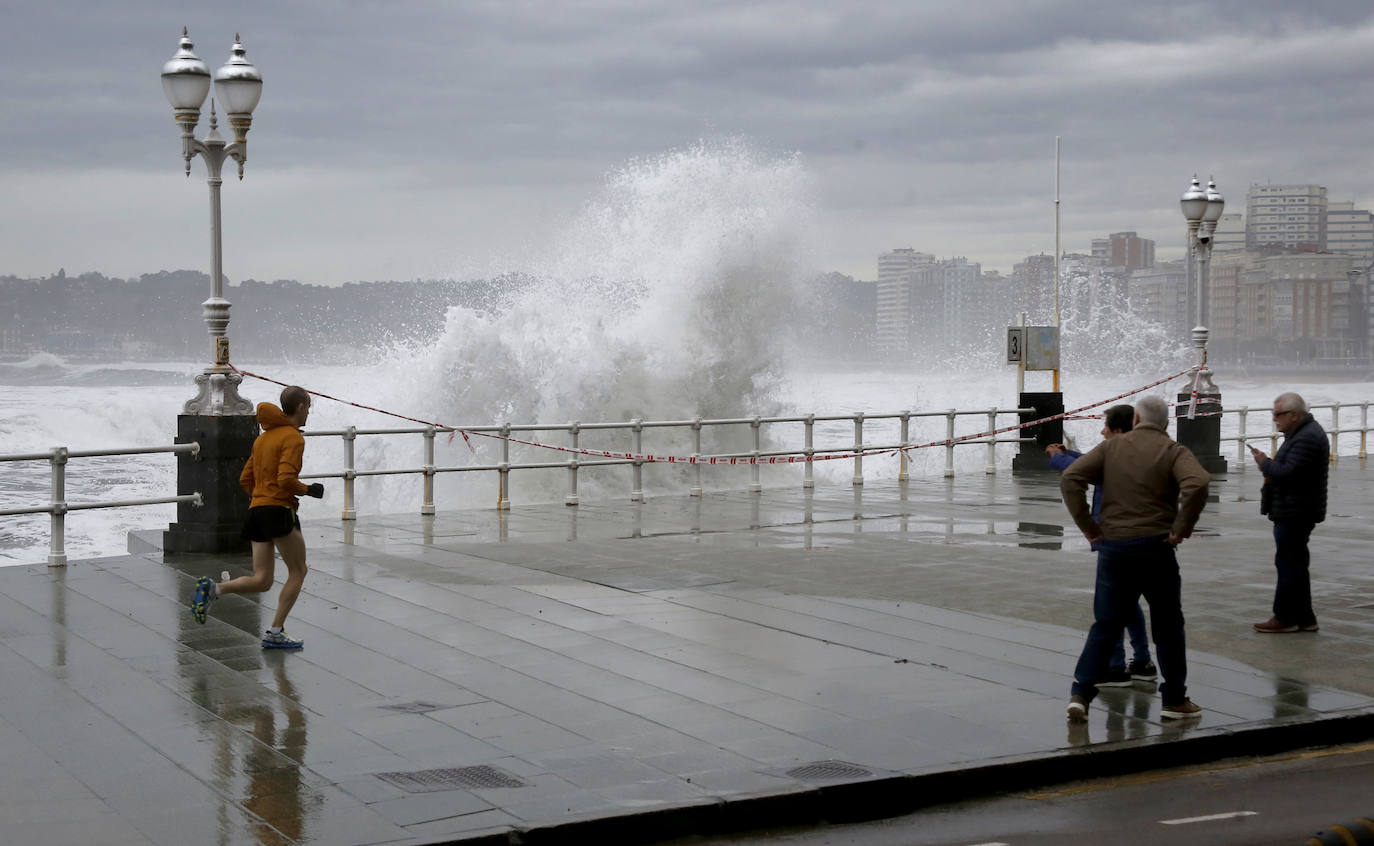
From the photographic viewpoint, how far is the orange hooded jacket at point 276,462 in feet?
29.9

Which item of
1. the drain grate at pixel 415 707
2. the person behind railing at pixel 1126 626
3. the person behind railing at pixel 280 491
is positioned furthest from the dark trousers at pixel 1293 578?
the person behind railing at pixel 280 491

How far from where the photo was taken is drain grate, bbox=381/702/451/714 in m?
7.53

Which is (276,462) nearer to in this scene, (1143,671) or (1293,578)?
(1143,671)

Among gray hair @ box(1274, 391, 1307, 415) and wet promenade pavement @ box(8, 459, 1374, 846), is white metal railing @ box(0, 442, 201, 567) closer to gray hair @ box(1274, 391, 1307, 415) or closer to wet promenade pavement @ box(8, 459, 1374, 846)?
wet promenade pavement @ box(8, 459, 1374, 846)

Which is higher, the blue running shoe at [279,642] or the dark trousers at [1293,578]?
the dark trousers at [1293,578]

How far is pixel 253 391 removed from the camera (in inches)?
3501

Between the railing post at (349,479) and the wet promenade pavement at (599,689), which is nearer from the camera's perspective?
the wet promenade pavement at (599,689)

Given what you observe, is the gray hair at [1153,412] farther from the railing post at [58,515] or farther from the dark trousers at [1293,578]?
the railing post at [58,515]

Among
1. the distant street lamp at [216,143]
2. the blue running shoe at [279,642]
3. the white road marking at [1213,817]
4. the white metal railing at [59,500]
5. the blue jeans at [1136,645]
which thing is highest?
the distant street lamp at [216,143]

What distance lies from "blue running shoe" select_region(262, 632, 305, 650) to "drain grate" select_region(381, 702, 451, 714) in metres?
1.63

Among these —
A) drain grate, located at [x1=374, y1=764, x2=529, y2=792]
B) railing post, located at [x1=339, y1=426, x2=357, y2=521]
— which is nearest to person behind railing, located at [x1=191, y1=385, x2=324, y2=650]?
drain grate, located at [x1=374, y1=764, x2=529, y2=792]

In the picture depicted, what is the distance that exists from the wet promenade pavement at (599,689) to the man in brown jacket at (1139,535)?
29 cm

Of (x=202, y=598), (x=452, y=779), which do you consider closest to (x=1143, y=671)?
(x=452, y=779)

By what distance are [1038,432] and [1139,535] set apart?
15.6 metres
